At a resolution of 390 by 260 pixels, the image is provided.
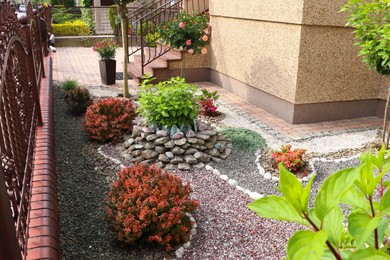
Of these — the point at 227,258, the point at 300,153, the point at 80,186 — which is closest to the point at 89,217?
the point at 80,186

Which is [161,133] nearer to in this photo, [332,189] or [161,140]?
[161,140]

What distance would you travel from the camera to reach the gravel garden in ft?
9.64

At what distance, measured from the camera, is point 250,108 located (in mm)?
6797

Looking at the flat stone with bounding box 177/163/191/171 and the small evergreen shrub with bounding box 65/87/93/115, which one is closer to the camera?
the flat stone with bounding box 177/163/191/171

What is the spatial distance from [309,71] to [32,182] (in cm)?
Answer: 447

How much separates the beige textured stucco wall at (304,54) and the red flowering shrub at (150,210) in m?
3.30

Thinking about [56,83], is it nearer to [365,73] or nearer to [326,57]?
[326,57]

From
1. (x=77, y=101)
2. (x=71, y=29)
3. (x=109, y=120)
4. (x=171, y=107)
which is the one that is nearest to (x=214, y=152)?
(x=171, y=107)

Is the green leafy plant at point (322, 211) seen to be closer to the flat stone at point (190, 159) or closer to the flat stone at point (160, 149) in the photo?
the flat stone at point (190, 159)

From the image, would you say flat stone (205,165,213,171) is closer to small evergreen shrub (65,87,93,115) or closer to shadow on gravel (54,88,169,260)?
shadow on gravel (54,88,169,260)

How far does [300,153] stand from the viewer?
427 cm

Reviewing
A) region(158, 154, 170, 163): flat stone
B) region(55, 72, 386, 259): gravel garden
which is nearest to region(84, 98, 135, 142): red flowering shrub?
region(55, 72, 386, 259): gravel garden

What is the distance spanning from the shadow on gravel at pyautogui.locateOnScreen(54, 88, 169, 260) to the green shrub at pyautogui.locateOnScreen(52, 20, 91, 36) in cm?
1178

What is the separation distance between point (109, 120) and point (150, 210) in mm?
2594
